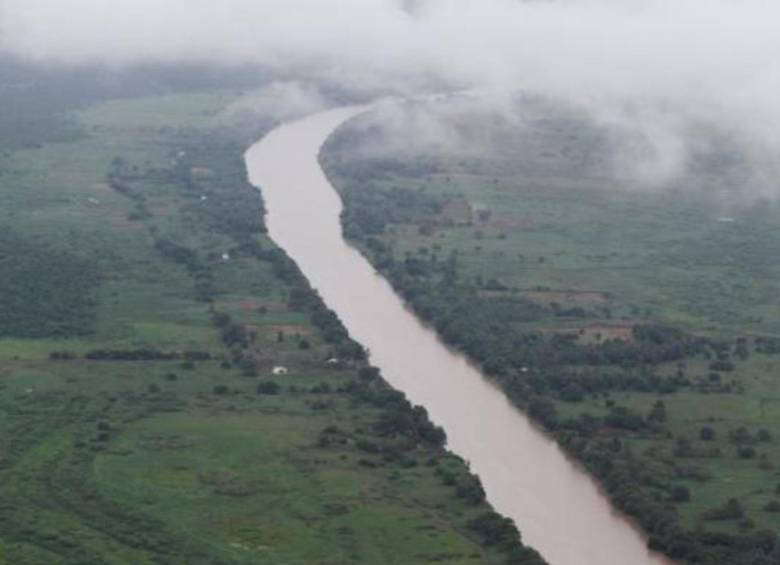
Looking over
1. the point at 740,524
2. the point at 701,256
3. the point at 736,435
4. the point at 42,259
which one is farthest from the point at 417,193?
the point at 740,524

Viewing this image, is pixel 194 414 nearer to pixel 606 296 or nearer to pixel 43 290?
pixel 43 290

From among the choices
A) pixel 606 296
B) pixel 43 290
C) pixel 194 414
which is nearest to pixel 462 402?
pixel 194 414

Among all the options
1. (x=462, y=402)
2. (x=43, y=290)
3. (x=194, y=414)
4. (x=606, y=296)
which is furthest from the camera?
(x=606, y=296)

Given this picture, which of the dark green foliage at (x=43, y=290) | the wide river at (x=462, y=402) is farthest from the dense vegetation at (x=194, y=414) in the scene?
the wide river at (x=462, y=402)

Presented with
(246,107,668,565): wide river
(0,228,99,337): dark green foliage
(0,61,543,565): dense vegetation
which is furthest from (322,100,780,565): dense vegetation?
(0,228,99,337): dark green foliage

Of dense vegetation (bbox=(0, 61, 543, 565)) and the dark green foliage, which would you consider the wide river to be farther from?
the dark green foliage

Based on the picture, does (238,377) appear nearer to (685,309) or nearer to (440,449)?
(440,449)

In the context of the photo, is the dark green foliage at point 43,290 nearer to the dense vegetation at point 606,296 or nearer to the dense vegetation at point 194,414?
the dense vegetation at point 194,414
